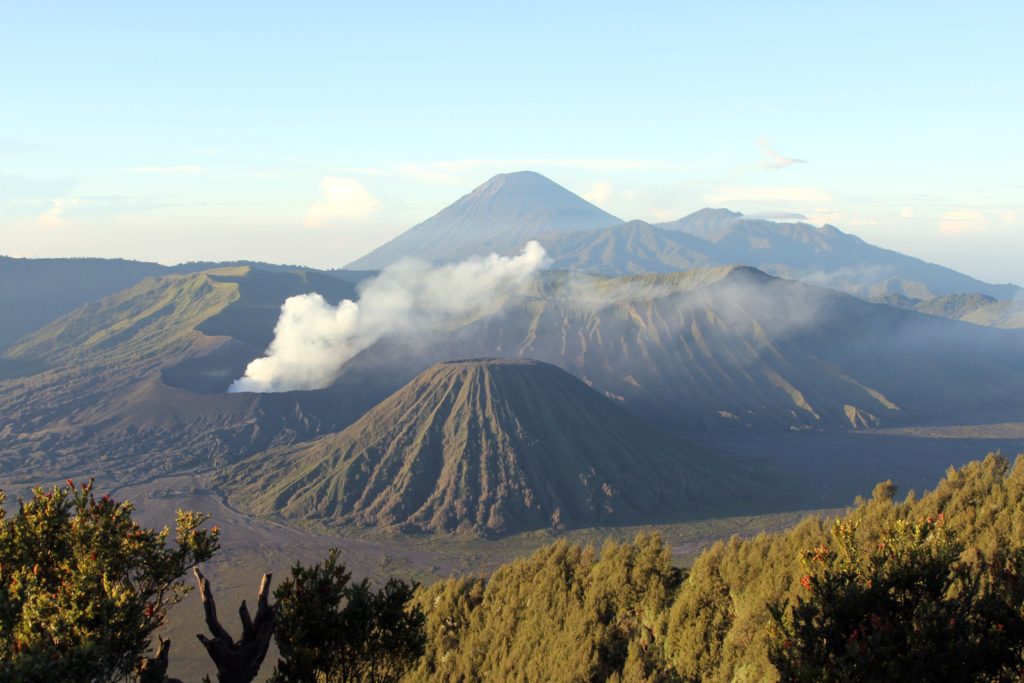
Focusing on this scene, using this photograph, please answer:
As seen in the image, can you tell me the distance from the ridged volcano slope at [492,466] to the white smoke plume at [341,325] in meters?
31.1

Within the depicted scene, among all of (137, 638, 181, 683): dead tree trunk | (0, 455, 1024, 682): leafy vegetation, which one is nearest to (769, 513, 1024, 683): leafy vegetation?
(0, 455, 1024, 682): leafy vegetation

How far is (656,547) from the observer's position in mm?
34500

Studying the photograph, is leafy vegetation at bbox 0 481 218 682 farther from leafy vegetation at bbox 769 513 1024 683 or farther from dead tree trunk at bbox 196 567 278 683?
leafy vegetation at bbox 769 513 1024 683

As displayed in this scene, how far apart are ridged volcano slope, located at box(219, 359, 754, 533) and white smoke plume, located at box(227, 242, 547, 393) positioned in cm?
3113

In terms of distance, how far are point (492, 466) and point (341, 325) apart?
2876 inches

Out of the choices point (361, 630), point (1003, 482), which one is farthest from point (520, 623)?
point (1003, 482)

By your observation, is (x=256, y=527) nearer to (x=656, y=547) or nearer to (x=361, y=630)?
(x=656, y=547)

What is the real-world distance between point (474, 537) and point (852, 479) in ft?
190

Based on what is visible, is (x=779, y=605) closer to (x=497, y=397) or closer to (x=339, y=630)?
(x=339, y=630)

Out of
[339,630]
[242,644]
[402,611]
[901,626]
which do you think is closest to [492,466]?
[402,611]

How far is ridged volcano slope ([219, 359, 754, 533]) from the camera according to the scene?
84.9 m

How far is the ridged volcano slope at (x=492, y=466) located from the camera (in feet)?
278

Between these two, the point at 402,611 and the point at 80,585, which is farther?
the point at 402,611

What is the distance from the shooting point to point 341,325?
15225 centimetres
